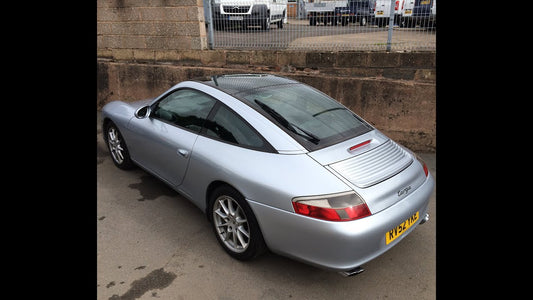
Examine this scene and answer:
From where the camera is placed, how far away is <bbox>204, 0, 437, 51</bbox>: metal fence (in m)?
5.38

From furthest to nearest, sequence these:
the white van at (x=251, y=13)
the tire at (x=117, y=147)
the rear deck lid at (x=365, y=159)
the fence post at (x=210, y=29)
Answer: the fence post at (x=210, y=29) → the white van at (x=251, y=13) → the tire at (x=117, y=147) → the rear deck lid at (x=365, y=159)

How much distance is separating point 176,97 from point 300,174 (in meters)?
1.86

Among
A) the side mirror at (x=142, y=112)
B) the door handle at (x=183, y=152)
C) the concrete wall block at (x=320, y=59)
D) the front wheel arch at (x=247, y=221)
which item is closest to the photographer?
the front wheel arch at (x=247, y=221)

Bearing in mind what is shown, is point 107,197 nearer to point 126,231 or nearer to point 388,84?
point 126,231

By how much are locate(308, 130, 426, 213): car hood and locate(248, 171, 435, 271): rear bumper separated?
104mm

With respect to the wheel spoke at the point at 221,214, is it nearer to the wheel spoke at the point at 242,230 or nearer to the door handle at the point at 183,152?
the wheel spoke at the point at 242,230

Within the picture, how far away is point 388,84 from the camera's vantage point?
212 inches

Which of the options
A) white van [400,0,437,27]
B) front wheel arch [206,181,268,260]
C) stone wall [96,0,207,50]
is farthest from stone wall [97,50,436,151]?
front wheel arch [206,181,268,260]

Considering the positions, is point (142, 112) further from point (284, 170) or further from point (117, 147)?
point (284, 170)

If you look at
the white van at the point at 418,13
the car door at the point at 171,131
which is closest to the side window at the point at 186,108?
the car door at the point at 171,131

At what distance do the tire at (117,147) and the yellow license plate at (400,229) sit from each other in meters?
3.21

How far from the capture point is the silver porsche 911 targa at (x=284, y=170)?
242 centimetres

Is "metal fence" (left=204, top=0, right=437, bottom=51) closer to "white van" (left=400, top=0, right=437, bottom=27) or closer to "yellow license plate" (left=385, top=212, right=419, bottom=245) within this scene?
"white van" (left=400, top=0, right=437, bottom=27)
